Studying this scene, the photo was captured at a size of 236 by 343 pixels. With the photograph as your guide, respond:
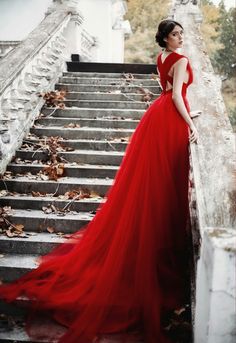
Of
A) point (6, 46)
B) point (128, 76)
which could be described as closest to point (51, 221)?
point (128, 76)

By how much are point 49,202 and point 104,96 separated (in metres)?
2.95

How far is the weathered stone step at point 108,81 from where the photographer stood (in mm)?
7301

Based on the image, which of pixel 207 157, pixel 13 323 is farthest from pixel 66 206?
pixel 207 157

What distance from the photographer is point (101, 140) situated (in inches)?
225

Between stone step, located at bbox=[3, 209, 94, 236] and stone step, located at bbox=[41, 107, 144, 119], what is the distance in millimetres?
2405

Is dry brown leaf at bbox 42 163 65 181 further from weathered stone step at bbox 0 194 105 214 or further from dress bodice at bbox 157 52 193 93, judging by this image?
dress bodice at bbox 157 52 193 93

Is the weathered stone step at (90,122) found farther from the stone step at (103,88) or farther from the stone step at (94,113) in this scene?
the stone step at (103,88)

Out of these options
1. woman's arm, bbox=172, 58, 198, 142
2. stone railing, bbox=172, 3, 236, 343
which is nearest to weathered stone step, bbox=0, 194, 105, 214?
stone railing, bbox=172, 3, 236, 343

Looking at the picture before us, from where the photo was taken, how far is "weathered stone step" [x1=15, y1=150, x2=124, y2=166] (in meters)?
5.26

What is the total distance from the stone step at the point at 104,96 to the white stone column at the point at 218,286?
4.85 meters

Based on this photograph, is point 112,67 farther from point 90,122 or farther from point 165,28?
point 165,28

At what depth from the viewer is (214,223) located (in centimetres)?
229

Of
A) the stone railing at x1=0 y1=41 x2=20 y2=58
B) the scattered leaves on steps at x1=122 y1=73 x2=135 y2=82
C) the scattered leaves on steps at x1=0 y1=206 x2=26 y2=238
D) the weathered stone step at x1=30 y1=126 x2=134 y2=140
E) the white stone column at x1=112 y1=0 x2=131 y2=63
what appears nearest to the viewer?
the scattered leaves on steps at x1=0 y1=206 x2=26 y2=238

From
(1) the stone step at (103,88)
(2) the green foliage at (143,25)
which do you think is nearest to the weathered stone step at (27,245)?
(1) the stone step at (103,88)
